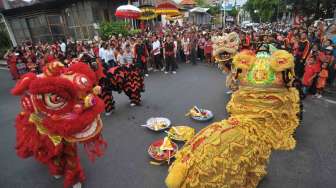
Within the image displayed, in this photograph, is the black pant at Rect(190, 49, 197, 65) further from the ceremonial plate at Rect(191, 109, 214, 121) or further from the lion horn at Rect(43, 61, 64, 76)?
the lion horn at Rect(43, 61, 64, 76)

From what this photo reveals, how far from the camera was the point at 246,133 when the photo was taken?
81.0 inches

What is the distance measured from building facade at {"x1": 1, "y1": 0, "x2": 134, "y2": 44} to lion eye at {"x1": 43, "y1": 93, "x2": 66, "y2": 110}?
12.4 meters

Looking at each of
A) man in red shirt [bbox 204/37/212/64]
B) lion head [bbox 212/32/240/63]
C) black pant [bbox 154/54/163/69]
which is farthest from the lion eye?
man in red shirt [bbox 204/37/212/64]

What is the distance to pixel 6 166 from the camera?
4098 mm

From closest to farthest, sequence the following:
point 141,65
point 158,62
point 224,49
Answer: point 224,49 < point 141,65 < point 158,62

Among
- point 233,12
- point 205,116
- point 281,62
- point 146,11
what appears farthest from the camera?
point 233,12

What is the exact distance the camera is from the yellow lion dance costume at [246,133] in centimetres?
183

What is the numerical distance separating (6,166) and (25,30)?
16.7 m

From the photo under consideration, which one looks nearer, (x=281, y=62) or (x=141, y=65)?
(x=281, y=62)

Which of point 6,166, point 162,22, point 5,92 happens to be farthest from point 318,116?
point 162,22

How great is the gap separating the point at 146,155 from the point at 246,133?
2400mm

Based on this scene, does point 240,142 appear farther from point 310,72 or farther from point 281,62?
point 310,72

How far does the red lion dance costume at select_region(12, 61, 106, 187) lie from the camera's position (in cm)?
254

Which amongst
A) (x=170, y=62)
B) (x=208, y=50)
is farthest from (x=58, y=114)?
(x=208, y=50)
